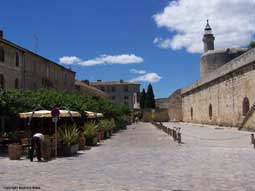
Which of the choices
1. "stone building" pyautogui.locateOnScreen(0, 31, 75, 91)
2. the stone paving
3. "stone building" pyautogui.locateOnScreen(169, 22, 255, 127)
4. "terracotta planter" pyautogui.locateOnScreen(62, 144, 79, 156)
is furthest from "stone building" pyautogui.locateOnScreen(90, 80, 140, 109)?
the stone paving

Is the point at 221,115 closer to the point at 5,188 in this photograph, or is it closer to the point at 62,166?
the point at 62,166

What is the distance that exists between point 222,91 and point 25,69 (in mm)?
22672

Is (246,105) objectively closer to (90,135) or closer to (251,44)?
(90,135)

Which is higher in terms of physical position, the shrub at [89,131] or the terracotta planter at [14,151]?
the shrub at [89,131]

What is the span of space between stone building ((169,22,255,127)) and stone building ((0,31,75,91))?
20.9 m

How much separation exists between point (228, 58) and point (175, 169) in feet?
189

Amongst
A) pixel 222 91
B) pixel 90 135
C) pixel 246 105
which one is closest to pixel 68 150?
pixel 90 135

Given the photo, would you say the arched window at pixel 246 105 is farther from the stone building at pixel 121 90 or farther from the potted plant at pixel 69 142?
the stone building at pixel 121 90

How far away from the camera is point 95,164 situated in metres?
13.4

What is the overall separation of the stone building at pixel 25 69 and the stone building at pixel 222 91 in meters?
20.9

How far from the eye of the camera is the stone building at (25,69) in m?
37.8

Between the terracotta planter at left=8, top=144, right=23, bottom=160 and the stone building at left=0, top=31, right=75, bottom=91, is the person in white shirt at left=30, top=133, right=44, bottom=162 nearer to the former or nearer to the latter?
the terracotta planter at left=8, top=144, right=23, bottom=160

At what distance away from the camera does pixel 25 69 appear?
43.1 m

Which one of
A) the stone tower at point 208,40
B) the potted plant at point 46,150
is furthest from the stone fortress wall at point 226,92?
the potted plant at point 46,150
